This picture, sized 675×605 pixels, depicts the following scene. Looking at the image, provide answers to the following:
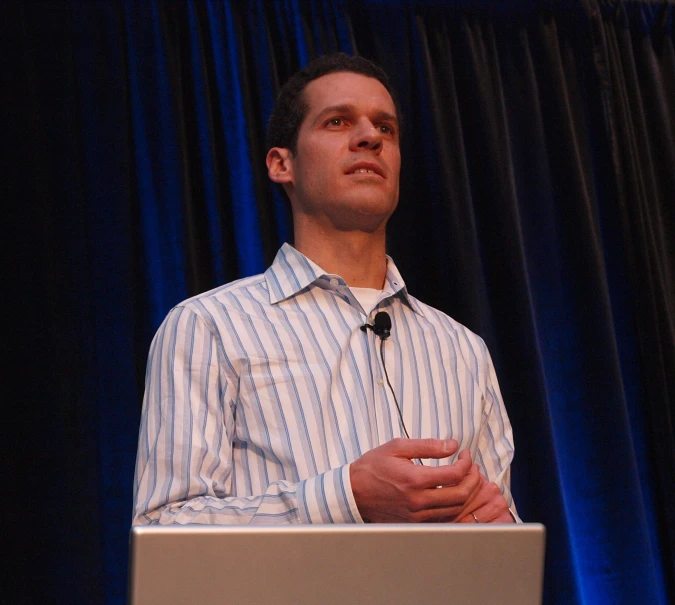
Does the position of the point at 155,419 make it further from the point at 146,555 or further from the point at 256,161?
the point at 256,161

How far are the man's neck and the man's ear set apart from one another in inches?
8.2

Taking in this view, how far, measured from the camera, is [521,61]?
115 inches

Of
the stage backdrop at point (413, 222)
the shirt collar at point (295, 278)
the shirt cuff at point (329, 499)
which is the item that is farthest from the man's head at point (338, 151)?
the shirt cuff at point (329, 499)

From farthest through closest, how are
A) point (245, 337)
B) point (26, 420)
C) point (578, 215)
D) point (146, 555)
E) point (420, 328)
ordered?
point (578, 215), point (26, 420), point (420, 328), point (245, 337), point (146, 555)

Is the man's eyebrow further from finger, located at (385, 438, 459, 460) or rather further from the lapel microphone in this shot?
finger, located at (385, 438, 459, 460)

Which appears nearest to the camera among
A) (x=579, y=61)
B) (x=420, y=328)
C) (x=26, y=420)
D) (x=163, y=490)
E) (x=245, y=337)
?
(x=163, y=490)

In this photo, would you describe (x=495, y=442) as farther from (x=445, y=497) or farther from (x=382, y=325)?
(x=445, y=497)

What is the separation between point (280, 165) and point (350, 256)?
35 centimetres

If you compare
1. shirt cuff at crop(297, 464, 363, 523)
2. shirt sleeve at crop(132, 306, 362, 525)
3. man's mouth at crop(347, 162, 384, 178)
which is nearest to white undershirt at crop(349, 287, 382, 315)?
man's mouth at crop(347, 162, 384, 178)

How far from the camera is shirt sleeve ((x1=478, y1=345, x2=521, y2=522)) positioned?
1.79m

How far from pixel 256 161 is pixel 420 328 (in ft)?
3.06

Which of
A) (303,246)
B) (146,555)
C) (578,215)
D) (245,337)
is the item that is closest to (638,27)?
(578,215)

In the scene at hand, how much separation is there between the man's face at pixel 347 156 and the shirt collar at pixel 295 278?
0.13m

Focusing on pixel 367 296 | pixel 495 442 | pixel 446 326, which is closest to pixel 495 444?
pixel 495 442
